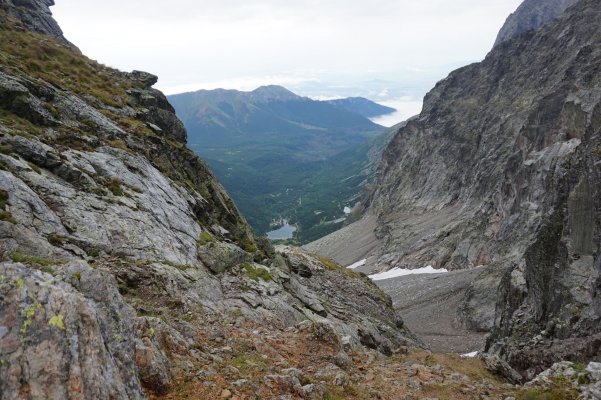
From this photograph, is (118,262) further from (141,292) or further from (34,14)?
(34,14)

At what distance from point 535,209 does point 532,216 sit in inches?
99.1

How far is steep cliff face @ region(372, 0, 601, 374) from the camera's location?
43.8 m

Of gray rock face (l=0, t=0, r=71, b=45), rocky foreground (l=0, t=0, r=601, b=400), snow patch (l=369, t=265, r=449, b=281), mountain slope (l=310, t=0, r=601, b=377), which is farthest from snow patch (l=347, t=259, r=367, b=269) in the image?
gray rock face (l=0, t=0, r=71, b=45)

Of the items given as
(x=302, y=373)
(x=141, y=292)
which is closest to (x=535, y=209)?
(x=302, y=373)

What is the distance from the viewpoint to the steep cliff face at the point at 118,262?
10.9m

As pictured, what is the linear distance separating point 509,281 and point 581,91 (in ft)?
255

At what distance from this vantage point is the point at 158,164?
131 ft

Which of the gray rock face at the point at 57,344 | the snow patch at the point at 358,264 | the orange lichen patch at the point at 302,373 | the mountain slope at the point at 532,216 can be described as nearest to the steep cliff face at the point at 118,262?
the gray rock face at the point at 57,344

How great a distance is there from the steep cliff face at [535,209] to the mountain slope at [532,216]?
0.19 m

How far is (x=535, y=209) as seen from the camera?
366 ft

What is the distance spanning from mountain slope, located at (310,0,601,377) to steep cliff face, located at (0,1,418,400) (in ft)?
53.6

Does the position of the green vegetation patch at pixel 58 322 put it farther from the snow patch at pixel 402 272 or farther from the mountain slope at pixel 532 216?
the snow patch at pixel 402 272

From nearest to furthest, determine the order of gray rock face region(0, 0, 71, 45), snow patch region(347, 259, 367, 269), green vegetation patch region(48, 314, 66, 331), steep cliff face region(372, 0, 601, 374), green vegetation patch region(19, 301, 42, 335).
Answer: green vegetation patch region(19, 301, 42, 335) < green vegetation patch region(48, 314, 66, 331) < steep cliff face region(372, 0, 601, 374) < gray rock face region(0, 0, 71, 45) < snow patch region(347, 259, 367, 269)

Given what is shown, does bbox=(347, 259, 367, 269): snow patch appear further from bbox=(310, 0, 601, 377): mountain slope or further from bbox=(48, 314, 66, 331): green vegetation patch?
bbox=(48, 314, 66, 331): green vegetation patch
